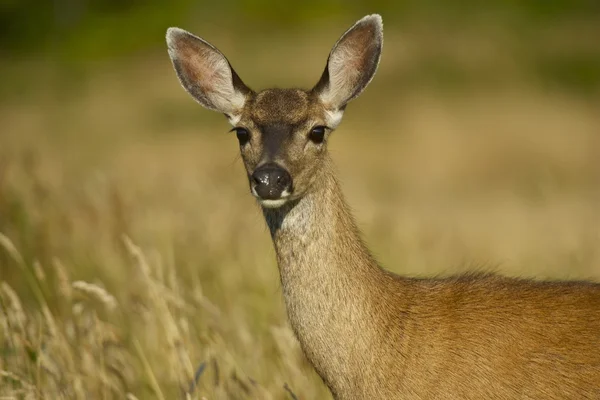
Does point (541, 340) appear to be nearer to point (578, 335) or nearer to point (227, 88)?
point (578, 335)

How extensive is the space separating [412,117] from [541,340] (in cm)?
2090

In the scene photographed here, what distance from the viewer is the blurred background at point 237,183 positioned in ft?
20.4

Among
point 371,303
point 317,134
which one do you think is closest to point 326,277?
point 371,303

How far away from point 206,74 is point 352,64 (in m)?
0.80

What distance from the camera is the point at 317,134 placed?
17.5ft

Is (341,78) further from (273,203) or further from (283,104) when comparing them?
(273,203)

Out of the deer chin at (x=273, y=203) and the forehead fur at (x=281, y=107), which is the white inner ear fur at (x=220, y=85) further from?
the deer chin at (x=273, y=203)

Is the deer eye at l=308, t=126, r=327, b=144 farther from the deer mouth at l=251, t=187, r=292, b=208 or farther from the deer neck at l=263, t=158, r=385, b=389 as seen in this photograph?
the deer mouth at l=251, t=187, r=292, b=208

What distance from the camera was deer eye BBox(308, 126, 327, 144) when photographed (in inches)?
209

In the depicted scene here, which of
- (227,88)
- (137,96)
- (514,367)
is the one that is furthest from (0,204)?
(137,96)

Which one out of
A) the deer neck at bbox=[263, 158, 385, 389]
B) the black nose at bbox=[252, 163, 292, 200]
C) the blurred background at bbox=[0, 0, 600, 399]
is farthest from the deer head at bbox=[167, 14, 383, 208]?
the blurred background at bbox=[0, 0, 600, 399]

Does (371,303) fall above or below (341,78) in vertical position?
below

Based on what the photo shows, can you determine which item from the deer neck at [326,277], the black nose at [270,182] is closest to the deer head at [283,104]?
the black nose at [270,182]

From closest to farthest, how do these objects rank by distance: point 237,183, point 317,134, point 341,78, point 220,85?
point 317,134 < point 341,78 < point 220,85 < point 237,183
